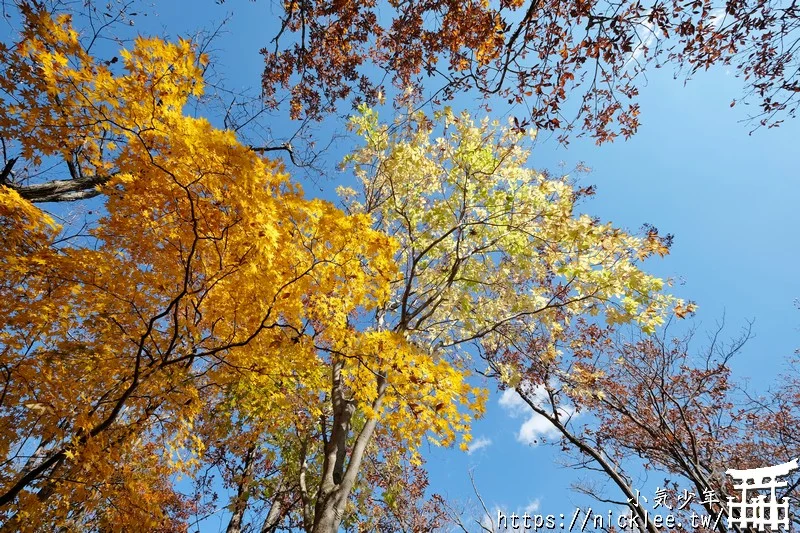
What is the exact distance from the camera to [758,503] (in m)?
6.81

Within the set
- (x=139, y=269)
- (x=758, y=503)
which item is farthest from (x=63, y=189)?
(x=758, y=503)

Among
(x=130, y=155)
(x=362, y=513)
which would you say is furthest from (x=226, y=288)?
(x=362, y=513)

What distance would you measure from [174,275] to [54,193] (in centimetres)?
227

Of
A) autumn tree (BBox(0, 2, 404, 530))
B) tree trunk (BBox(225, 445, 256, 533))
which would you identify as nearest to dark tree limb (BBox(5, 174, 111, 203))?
autumn tree (BBox(0, 2, 404, 530))

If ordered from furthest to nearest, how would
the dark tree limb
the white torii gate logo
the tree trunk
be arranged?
the tree trunk → the white torii gate logo → the dark tree limb

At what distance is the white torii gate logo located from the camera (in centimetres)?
664

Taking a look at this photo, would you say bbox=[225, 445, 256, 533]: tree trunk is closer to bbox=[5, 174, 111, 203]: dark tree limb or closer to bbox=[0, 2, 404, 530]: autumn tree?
bbox=[0, 2, 404, 530]: autumn tree

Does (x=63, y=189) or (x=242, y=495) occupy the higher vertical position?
(x=63, y=189)

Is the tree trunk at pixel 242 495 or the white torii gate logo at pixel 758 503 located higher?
the white torii gate logo at pixel 758 503

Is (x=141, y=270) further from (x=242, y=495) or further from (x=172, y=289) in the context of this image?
(x=242, y=495)

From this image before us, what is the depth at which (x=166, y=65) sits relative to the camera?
3502 millimetres

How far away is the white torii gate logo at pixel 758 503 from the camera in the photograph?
21.8 ft

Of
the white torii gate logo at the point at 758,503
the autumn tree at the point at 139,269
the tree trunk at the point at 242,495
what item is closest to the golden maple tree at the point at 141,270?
the autumn tree at the point at 139,269

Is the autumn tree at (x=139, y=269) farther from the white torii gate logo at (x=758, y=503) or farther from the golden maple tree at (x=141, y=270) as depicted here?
the white torii gate logo at (x=758, y=503)
